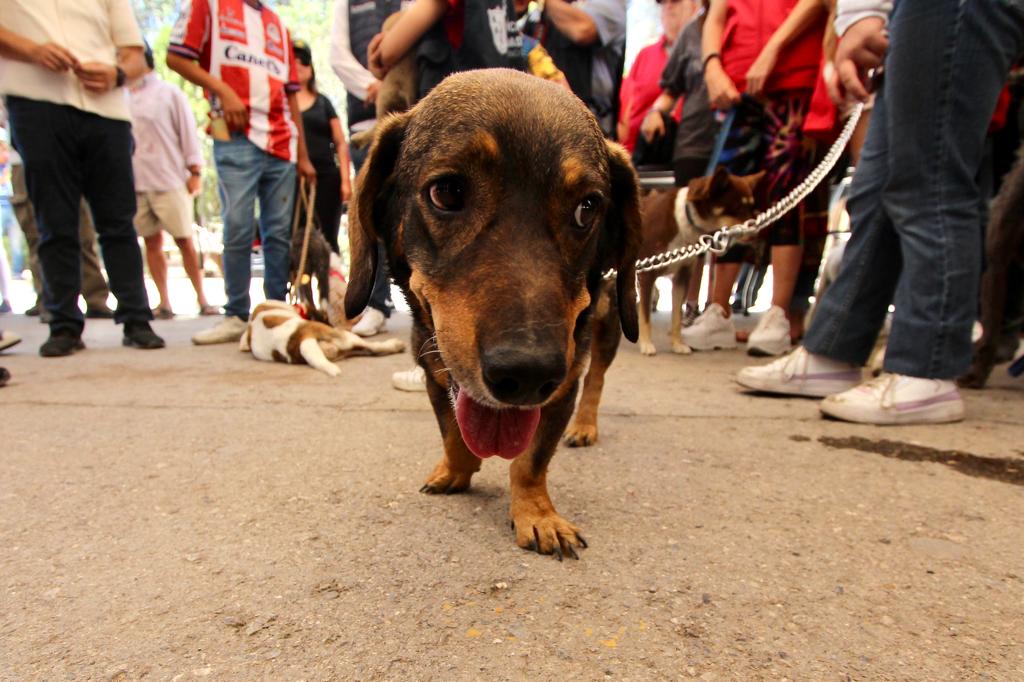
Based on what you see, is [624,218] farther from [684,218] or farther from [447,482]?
[684,218]

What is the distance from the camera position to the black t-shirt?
689 cm

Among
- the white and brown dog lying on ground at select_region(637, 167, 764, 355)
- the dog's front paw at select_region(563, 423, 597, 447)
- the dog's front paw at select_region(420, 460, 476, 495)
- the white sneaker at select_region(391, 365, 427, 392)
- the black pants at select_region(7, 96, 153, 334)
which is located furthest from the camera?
the white and brown dog lying on ground at select_region(637, 167, 764, 355)

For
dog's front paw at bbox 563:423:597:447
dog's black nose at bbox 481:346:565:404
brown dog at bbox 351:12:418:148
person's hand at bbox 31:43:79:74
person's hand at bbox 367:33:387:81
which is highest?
person's hand at bbox 31:43:79:74

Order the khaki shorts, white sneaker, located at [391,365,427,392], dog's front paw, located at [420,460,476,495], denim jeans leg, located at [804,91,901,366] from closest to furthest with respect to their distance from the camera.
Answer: dog's front paw, located at [420,460,476,495], denim jeans leg, located at [804,91,901,366], white sneaker, located at [391,365,427,392], the khaki shorts

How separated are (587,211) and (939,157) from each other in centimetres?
206

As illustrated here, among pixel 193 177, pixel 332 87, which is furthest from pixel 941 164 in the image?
pixel 332 87

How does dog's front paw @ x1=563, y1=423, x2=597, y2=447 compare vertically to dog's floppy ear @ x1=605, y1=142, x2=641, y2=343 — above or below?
below

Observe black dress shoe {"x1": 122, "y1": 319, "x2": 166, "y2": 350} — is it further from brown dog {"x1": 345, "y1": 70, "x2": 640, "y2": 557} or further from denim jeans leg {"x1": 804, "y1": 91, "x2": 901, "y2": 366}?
denim jeans leg {"x1": 804, "y1": 91, "x2": 901, "y2": 366}

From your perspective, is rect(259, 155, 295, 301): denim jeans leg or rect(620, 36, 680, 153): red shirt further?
rect(620, 36, 680, 153): red shirt

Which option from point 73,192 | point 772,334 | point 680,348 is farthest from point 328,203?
point 772,334

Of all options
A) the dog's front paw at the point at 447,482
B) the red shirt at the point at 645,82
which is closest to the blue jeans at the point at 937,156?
the dog's front paw at the point at 447,482

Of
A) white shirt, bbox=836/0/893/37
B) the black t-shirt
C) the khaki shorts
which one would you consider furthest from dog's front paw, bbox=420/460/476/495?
the khaki shorts

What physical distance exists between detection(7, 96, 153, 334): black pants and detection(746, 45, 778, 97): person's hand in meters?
4.92

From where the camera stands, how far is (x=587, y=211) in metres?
1.76
